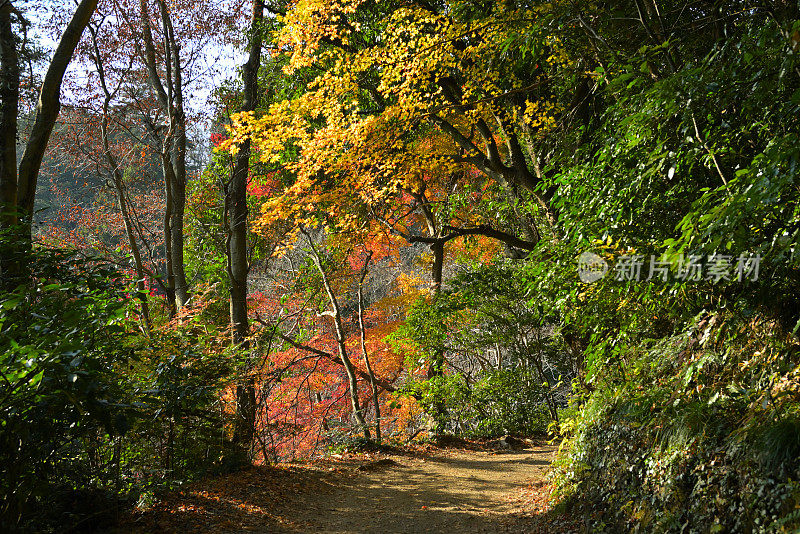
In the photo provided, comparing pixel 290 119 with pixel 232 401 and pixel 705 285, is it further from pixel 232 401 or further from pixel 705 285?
pixel 705 285

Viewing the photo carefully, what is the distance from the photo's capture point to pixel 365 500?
6781mm

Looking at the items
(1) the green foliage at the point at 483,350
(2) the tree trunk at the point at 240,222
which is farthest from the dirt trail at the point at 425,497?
(2) the tree trunk at the point at 240,222

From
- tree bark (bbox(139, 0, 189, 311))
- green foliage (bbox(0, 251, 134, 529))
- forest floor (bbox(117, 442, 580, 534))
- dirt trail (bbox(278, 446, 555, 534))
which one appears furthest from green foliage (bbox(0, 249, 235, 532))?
tree bark (bbox(139, 0, 189, 311))

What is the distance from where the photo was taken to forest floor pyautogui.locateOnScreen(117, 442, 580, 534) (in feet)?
16.2

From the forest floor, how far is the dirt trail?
1 centimetres

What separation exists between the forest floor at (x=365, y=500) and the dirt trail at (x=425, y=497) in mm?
13

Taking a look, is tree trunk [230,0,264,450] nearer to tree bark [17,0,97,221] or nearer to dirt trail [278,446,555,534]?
dirt trail [278,446,555,534]

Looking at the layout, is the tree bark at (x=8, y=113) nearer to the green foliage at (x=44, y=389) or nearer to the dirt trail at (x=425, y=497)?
the green foliage at (x=44, y=389)

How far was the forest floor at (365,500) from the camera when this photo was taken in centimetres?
494

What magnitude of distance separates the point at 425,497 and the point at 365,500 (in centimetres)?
81

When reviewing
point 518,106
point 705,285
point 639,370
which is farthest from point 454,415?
point 705,285

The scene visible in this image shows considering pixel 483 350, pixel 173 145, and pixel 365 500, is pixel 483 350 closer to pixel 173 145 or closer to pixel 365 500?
pixel 365 500

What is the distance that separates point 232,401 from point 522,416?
7.60m

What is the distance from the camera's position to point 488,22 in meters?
6.21
